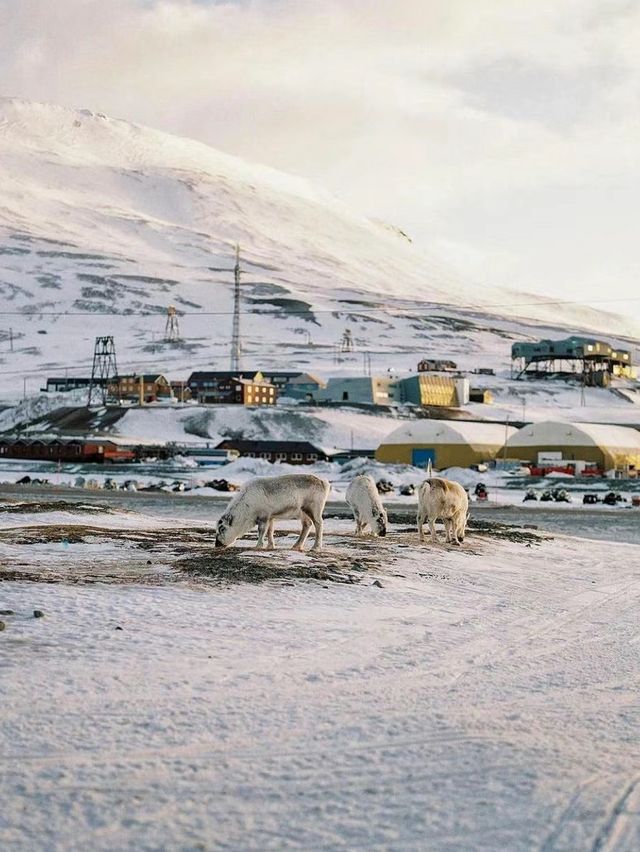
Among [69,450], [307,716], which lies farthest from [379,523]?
[69,450]

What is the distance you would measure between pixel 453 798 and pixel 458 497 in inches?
839

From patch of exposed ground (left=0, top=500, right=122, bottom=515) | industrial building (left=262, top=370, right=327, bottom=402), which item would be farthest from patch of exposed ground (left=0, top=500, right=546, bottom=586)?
industrial building (left=262, top=370, right=327, bottom=402)

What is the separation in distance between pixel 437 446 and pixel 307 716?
102 metres

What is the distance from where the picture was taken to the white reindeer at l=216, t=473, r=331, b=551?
24.6 metres

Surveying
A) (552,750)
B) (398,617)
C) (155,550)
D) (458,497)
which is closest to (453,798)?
(552,750)

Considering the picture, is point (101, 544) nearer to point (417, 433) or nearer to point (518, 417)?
point (417, 433)

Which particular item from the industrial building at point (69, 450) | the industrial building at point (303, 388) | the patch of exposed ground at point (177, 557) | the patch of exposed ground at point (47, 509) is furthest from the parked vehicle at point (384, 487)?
the industrial building at point (303, 388)

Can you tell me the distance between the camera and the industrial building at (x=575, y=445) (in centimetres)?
11138

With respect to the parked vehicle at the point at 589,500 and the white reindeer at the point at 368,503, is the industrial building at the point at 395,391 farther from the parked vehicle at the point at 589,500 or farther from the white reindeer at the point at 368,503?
the white reindeer at the point at 368,503

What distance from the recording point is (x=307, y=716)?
37.9ft

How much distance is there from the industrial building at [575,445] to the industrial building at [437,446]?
8.53ft

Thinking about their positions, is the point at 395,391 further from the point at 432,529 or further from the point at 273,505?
the point at 273,505

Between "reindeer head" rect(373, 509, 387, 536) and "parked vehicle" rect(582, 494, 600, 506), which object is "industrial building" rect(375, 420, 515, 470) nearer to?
"parked vehicle" rect(582, 494, 600, 506)

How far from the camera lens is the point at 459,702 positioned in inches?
490
